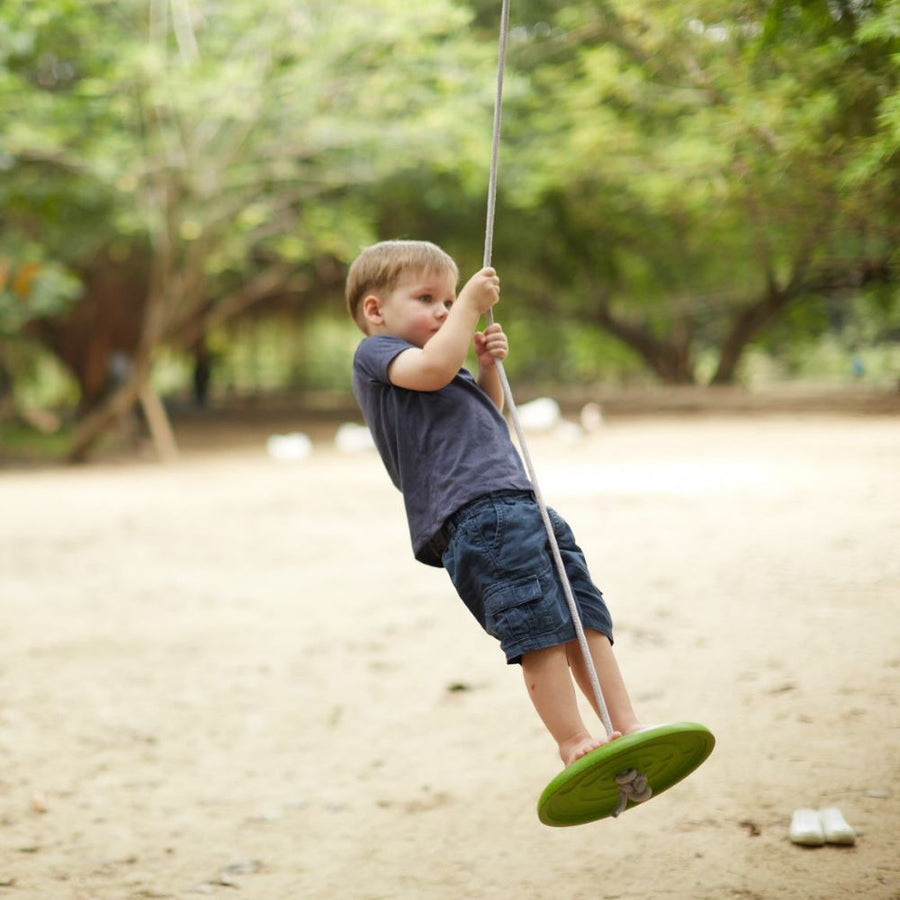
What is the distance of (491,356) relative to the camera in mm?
2326

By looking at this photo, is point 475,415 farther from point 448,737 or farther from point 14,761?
point 14,761

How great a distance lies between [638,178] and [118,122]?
5.29m

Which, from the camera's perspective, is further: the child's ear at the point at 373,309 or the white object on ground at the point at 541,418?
the white object on ground at the point at 541,418

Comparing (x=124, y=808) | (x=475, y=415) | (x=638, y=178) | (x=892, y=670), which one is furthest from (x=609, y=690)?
(x=638, y=178)

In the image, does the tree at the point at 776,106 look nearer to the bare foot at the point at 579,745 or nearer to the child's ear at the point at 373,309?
the child's ear at the point at 373,309

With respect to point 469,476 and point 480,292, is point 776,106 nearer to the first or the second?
point 480,292

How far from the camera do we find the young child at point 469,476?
7.12 feet

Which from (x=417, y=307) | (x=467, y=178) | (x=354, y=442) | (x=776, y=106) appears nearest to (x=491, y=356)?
(x=417, y=307)

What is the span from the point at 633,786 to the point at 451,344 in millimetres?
911

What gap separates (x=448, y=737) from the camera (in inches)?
165

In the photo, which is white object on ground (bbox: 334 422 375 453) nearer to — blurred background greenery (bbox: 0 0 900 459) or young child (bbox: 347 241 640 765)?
blurred background greenery (bbox: 0 0 900 459)

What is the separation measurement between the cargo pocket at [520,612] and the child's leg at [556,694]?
6cm

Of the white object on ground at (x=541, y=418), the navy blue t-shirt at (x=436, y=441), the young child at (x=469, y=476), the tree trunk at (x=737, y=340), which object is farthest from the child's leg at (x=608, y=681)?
the white object on ground at (x=541, y=418)

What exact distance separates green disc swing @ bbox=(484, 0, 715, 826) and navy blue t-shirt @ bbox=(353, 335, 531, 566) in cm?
11
